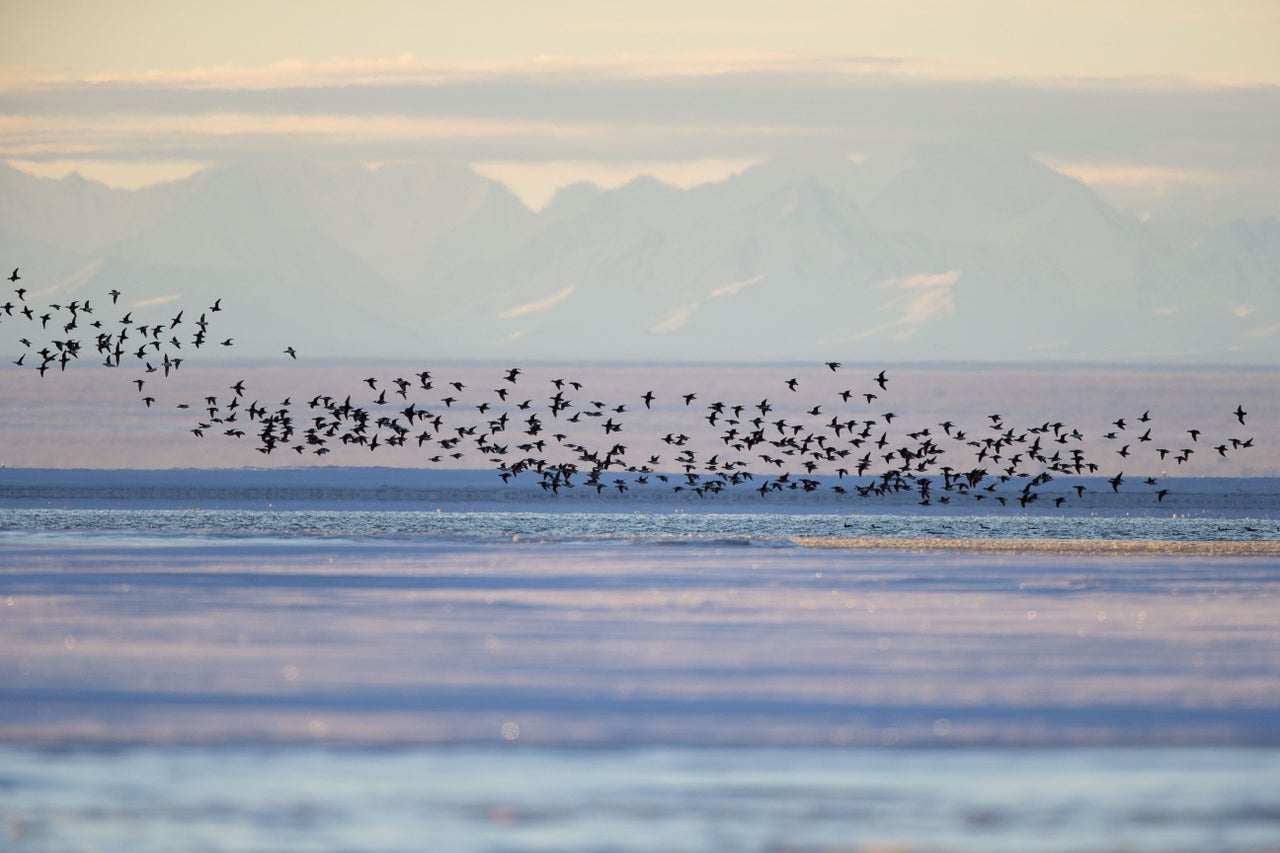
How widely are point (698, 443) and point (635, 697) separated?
69.9 metres

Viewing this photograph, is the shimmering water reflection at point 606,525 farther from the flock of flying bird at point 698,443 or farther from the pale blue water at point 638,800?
the pale blue water at point 638,800

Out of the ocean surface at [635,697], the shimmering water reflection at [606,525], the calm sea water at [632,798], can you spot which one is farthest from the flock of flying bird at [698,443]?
the calm sea water at [632,798]

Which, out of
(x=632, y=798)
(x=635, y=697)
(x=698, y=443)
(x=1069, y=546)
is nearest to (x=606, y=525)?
(x=1069, y=546)

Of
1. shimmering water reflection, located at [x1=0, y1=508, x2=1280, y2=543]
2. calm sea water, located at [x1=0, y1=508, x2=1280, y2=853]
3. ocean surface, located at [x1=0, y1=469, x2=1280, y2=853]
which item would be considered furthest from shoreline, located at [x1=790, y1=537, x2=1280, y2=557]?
calm sea water, located at [x1=0, y1=508, x2=1280, y2=853]

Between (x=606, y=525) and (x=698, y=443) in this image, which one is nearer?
(x=606, y=525)

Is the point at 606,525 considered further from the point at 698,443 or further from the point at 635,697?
the point at 698,443

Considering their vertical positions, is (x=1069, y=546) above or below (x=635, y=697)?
above

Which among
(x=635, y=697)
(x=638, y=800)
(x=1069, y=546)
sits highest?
(x=1069, y=546)

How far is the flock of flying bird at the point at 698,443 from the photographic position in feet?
168

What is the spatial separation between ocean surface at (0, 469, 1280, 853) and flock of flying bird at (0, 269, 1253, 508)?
966cm

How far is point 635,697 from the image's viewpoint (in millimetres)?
20047

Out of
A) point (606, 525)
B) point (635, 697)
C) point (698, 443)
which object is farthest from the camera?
point (698, 443)

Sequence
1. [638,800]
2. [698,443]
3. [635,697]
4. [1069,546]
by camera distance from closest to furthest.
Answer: [638,800] → [635,697] → [1069,546] → [698,443]

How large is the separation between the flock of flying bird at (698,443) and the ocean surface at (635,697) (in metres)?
9.66
